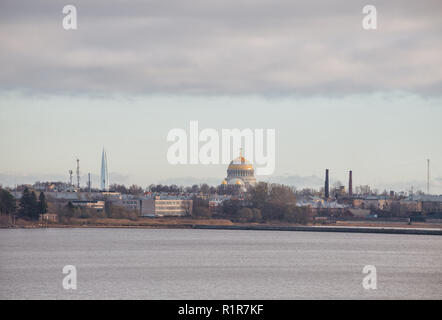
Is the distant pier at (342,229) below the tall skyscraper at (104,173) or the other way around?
below

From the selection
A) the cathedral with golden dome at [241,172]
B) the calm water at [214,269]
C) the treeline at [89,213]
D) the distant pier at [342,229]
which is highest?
the cathedral with golden dome at [241,172]

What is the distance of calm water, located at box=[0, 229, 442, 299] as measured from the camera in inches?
1474

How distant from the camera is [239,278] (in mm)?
42594

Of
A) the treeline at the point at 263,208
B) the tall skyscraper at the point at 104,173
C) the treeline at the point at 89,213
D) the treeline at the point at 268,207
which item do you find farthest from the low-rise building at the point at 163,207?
the tall skyscraper at the point at 104,173

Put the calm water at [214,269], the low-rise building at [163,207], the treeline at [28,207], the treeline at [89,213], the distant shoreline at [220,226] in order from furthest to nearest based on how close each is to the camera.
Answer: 1. the low-rise building at [163,207]
2. the treeline at [89,213]
3. the distant shoreline at [220,226]
4. the treeline at [28,207]
5. the calm water at [214,269]

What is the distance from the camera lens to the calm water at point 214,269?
123 feet

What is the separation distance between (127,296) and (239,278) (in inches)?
318

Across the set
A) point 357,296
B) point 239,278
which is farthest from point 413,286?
point 239,278

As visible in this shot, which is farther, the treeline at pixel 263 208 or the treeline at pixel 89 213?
the treeline at pixel 263 208

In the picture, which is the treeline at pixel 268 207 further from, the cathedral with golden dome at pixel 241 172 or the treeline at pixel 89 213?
the cathedral with golden dome at pixel 241 172

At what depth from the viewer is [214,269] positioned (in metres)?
47.3
